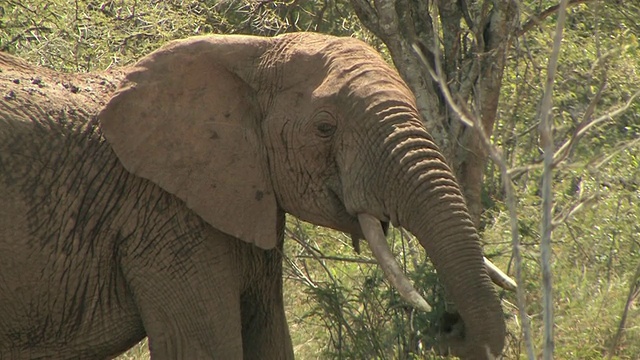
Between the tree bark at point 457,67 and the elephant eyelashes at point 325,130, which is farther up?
→ the tree bark at point 457,67

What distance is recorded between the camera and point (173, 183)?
18.0 ft

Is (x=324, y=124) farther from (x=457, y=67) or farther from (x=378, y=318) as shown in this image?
(x=457, y=67)

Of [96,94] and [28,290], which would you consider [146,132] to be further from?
[28,290]

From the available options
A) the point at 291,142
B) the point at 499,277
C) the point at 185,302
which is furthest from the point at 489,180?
the point at 185,302

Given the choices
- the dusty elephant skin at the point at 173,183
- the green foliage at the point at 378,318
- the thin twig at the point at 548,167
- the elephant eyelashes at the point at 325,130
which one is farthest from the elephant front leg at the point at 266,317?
the thin twig at the point at 548,167

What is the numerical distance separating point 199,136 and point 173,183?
22 cm

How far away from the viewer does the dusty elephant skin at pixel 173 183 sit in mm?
5406

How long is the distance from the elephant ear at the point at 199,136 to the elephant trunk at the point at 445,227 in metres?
0.60

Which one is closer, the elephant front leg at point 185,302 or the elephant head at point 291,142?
the elephant head at point 291,142

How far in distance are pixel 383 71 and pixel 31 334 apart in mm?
1847

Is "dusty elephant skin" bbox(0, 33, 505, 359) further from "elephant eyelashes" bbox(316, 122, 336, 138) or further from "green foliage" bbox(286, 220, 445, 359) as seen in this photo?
"green foliage" bbox(286, 220, 445, 359)

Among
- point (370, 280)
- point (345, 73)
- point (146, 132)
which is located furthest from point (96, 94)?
point (370, 280)

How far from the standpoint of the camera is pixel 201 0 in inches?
356

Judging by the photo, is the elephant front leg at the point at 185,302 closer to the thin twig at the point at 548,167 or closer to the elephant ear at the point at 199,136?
the elephant ear at the point at 199,136
